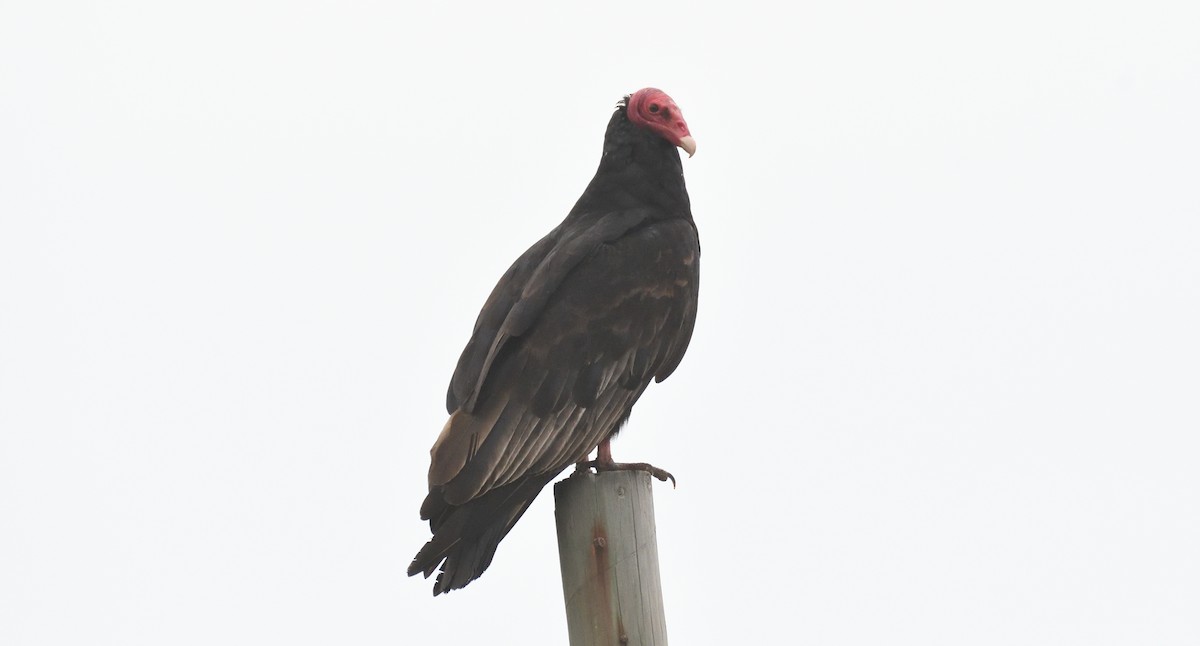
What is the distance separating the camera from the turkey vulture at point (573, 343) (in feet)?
15.2

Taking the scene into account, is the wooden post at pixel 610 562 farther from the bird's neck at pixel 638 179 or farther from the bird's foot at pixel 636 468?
the bird's neck at pixel 638 179

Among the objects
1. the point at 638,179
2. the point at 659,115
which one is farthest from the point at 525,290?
the point at 659,115

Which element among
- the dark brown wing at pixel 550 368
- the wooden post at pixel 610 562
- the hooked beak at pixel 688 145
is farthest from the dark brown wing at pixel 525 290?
the wooden post at pixel 610 562

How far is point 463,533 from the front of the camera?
4570 mm

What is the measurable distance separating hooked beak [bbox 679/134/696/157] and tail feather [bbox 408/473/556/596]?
1752 mm

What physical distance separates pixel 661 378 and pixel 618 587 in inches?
58.5

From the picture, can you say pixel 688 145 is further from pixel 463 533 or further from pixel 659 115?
pixel 463 533

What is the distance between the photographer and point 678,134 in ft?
19.6

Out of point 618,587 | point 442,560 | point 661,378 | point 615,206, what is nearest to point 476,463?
point 442,560

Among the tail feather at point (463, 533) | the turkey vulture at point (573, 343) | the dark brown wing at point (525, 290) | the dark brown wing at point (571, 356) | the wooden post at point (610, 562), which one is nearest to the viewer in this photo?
the wooden post at point (610, 562)

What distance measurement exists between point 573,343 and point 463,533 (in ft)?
2.97

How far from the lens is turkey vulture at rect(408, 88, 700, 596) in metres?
4.63

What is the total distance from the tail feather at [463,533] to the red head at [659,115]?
1.84 meters

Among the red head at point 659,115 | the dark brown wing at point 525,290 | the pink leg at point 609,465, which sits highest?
the red head at point 659,115
